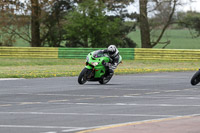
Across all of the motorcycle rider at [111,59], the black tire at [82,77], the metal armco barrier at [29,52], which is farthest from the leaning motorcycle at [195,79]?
the metal armco barrier at [29,52]

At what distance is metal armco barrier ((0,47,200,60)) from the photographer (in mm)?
44188

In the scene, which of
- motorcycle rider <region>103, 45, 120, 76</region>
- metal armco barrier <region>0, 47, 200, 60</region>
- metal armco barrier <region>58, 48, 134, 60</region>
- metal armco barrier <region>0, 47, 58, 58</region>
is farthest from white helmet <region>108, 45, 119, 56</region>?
metal armco barrier <region>0, 47, 58, 58</region>

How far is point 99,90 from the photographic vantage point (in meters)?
18.3

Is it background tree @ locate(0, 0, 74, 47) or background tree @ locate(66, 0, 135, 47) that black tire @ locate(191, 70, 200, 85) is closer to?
background tree @ locate(66, 0, 135, 47)

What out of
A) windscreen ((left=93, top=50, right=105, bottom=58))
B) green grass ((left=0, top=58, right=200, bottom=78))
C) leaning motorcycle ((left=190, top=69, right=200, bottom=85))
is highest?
windscreen ((left=93, top=50, right=105, bottom=58))

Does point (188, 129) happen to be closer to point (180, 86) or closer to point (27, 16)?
point (180, 86)

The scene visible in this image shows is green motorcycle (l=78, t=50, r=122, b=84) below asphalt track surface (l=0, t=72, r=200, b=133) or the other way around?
the other way around

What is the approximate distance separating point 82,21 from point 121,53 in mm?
6966

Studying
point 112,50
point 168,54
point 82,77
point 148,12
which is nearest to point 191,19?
point 148,12

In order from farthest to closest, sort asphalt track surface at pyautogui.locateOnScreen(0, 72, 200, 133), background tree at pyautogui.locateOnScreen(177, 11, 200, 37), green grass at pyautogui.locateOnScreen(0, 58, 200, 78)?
background tree at pyautogui.locateOnScreen(177, 11, 200, 37), green grass at pyautogui.locateOnScreen(0, 58, 200, 78), asphalt track surface at pyautogui.locateOnScreen(0, 72, 200, 133)

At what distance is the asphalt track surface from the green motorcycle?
4.45ft

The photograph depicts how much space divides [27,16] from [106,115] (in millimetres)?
44857

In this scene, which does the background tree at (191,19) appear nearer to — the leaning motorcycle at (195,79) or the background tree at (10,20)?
the background tree at (10,20)

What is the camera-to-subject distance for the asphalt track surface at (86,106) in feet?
33.7
